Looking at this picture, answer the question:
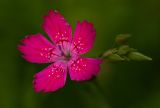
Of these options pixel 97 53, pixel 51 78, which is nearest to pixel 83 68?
pixel 51 78

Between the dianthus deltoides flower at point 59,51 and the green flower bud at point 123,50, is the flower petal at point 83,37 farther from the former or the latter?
the green flower bud at point 123,50

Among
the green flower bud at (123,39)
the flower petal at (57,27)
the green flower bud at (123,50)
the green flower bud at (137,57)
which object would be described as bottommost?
the green flower bud at (137,57)

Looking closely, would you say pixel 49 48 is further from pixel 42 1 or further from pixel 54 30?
pixel 42 1

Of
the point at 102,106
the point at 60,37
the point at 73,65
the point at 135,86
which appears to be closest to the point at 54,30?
the point at 60,37

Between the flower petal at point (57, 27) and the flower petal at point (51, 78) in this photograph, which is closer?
the flower petal at point (51, 78)

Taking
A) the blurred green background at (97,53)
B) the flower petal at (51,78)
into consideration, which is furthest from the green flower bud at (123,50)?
the blurred green background at (97,53)

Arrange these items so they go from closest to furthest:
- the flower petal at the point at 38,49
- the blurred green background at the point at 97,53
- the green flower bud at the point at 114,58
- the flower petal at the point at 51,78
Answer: the green flower bud at the point at 114,58 < the flower petal at the point at 51,78 < the flower petal at the point at 38,49 < the blurred green background at the point at 97,53
